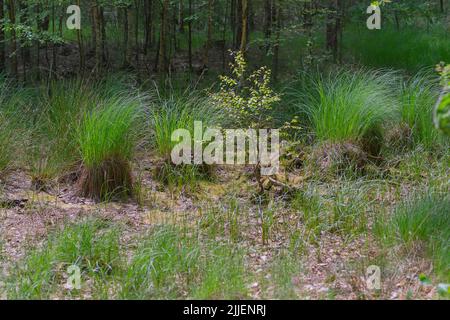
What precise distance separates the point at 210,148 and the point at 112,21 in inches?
293

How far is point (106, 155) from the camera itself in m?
6.03

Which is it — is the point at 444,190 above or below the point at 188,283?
above

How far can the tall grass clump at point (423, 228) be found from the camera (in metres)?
4.23

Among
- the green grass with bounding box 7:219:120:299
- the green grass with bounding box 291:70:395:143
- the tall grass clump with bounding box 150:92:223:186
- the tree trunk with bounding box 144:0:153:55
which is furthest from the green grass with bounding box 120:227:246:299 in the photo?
the tree trunk with bounding box 144:0:153:55

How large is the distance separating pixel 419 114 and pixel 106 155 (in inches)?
148

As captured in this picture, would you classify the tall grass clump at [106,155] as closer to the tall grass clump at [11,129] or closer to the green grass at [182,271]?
the tall grass clump at [11,129]

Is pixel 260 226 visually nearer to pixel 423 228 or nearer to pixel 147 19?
pixel 423 228

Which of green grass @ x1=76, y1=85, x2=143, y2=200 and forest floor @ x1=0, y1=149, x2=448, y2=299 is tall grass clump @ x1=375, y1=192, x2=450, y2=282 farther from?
green grass @ x1=76, y1=85, x2=143, y2=200

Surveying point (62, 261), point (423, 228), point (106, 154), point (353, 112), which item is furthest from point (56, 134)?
point (423, 228)

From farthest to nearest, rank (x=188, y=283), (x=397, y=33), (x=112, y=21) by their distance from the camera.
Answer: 1. (x=112, y=21)
2. (x=397, y=33)
3. (x=188, y=283)

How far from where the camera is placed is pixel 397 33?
11.6m
